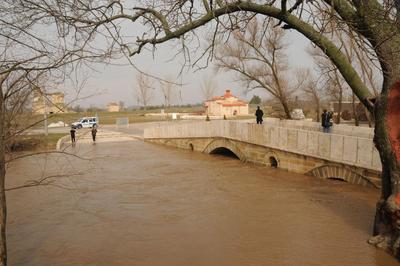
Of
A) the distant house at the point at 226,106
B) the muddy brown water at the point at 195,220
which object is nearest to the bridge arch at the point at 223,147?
the muddy brown water at the point at 195,220

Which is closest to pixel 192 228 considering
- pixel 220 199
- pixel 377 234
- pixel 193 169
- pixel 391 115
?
pixel 220 199

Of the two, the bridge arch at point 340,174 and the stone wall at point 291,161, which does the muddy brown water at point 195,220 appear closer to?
the bridge arch at point 340,174

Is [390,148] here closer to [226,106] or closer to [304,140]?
[304,140]

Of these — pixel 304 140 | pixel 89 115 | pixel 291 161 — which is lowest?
pixel 291 161

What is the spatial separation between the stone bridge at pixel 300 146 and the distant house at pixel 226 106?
120 feet

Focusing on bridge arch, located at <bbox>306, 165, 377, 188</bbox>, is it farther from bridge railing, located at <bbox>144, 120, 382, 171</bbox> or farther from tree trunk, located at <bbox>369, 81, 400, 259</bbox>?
tree trunk, located at <bbox>369, 81, 400, 259</bbox>

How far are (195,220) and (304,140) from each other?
6353 mm

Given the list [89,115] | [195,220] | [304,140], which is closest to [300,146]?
[304,140]

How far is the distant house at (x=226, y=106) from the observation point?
64.6 metres

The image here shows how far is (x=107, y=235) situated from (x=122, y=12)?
5.90 meters

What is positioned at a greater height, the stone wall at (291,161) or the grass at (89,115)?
the grass at (89,115)

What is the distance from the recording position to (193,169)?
21.2m

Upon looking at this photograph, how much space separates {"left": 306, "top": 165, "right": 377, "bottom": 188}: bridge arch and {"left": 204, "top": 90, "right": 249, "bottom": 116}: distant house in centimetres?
4825

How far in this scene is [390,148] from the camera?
27.0 feet
